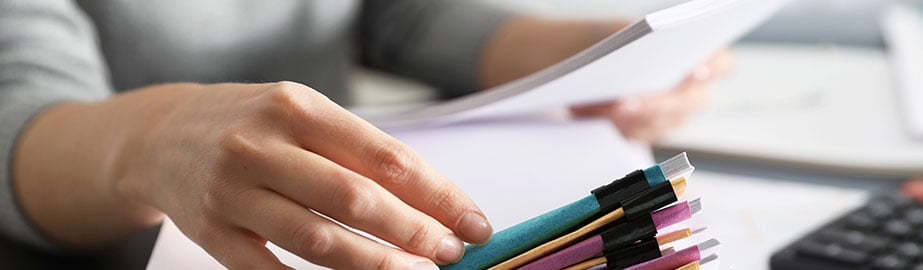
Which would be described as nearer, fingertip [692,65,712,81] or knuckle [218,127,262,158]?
knuckle [218,127,262,158]

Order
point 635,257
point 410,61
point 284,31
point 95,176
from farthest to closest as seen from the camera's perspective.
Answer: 1. point 410,61
2. point 284,31
3. point 95,176
4. point 635,257

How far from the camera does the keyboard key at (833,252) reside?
0.47 metres

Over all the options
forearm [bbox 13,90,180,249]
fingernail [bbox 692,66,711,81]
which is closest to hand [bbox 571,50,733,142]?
Answer: fingernail [bbox 692,66,711,81]

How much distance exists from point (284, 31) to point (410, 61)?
144mm

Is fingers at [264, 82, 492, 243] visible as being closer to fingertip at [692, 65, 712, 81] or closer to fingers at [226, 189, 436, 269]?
fingers at [226, 189, 436, 269]

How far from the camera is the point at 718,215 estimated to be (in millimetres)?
592

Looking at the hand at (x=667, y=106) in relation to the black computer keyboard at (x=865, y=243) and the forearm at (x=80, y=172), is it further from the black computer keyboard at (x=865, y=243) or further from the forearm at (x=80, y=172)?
the forearm at (x=80, y=172)

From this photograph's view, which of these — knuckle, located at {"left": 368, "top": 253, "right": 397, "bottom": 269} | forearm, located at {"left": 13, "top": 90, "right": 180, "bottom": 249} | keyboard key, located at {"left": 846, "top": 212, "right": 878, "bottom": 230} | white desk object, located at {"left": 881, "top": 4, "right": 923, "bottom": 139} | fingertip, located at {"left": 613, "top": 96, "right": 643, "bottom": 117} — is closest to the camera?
knuckle, located at {"left": 368, "top": 253, "right": 397, "bottom": 269}

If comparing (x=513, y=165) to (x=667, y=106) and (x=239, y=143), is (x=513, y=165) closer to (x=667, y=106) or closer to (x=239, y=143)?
(x=239, y=143)

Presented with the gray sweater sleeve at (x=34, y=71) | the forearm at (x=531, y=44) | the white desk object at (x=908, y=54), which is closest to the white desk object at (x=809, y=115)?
the white desk object at (x=908, y=54)

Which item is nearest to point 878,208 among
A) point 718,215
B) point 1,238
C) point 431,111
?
point 718,215

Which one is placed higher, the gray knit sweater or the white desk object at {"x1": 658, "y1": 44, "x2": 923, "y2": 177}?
the white desk object at {"x1": 658, "y1": 44, "x2": 923, "y2": 177}

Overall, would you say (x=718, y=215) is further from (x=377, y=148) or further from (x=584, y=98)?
(x=377, y=148)

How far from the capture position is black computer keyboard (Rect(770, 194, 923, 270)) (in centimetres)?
47
